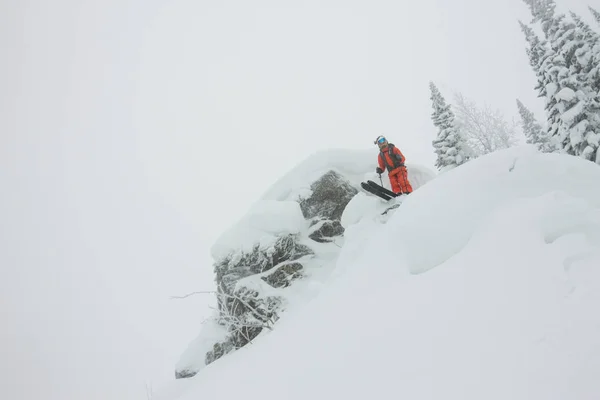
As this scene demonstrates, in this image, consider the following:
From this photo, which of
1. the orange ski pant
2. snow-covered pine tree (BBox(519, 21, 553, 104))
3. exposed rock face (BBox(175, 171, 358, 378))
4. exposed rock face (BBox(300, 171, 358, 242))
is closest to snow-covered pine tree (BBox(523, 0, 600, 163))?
snow-covered pine tree (BBox(519, 21, 553, 104))

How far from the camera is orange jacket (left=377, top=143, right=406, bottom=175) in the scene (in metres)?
10.9

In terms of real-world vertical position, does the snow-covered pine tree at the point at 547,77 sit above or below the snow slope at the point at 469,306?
above

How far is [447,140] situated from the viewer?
62.9 ft

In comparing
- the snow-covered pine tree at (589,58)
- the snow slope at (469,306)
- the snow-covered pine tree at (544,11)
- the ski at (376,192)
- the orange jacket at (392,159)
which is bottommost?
the snow slope at (469,306)

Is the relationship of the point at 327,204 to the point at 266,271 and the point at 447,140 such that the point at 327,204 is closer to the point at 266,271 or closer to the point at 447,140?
the point at 266,271

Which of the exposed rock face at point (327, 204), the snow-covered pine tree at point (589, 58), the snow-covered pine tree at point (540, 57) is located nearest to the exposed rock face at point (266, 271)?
the exposed rock face at point (327, 204)

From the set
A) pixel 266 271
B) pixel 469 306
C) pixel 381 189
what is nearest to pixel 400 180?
pixel 381 189

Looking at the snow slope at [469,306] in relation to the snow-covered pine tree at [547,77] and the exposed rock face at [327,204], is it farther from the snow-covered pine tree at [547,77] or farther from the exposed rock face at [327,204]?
the snow-covered pine tree at [547,77]

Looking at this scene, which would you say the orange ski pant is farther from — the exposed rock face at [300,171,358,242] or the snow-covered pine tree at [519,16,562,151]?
the snow-covered pine tree at [519,16,562,151]

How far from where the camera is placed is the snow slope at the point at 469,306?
2125 mm

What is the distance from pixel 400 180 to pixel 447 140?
10.1 metres

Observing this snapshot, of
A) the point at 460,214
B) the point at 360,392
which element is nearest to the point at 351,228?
the point at 460,214

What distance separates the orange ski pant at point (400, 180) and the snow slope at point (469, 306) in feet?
17.1

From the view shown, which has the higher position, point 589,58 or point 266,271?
point 589,58
